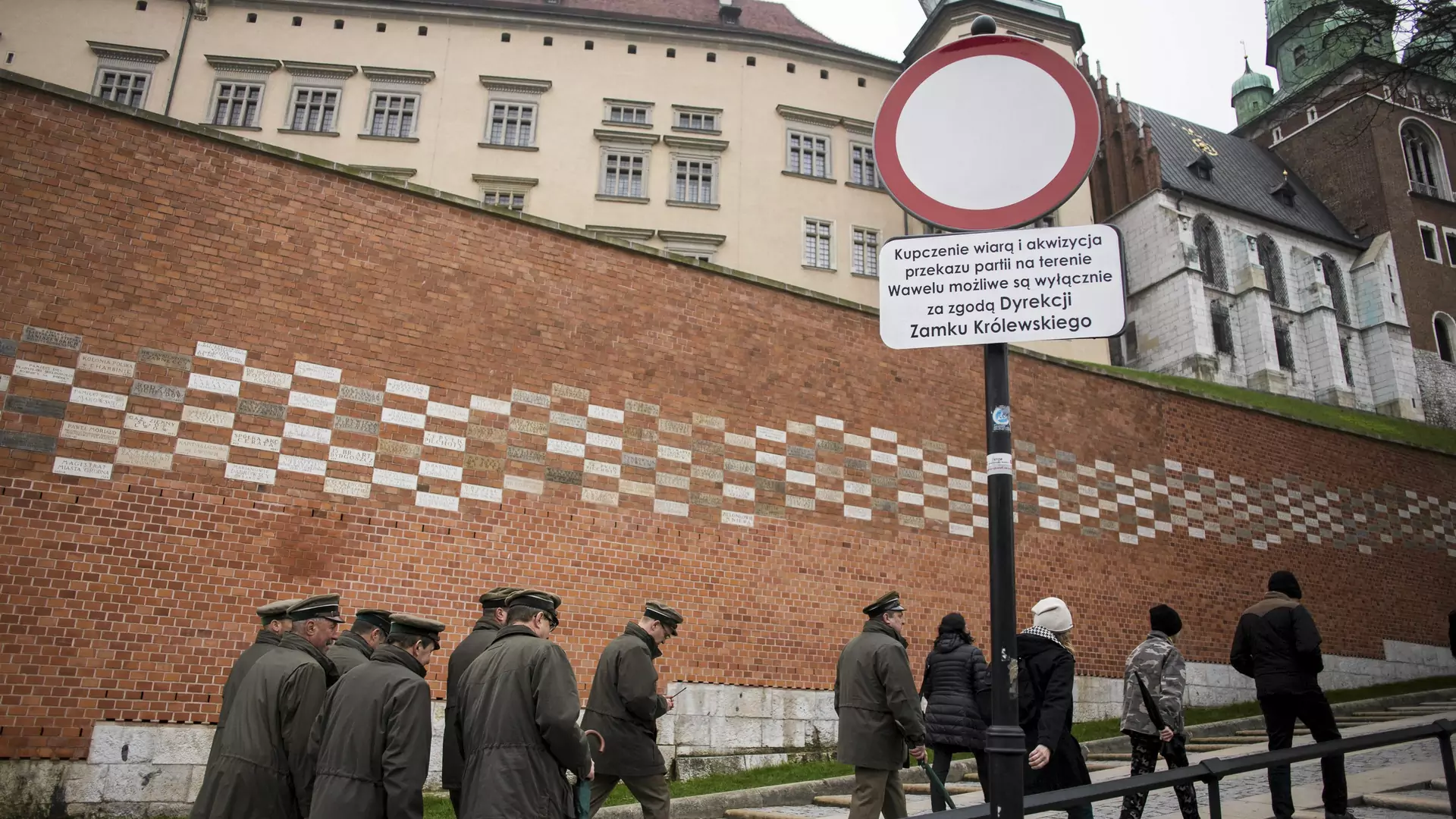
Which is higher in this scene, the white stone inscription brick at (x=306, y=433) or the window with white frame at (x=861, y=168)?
the window with white frame at (x=861, y=168)

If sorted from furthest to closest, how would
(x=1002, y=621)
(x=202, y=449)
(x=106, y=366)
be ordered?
(x=202, y=449) → (x=106, y=366) → (x=1002, y=621)

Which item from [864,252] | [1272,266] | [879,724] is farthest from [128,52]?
[1272,266]

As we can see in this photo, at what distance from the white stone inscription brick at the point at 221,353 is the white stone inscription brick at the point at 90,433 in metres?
1.08

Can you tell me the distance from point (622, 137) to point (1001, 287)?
35.6 meters

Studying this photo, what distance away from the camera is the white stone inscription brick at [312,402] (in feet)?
34.4

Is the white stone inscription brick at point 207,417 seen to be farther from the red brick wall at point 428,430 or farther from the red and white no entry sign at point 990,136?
the red and white no entry sign at point 990,136

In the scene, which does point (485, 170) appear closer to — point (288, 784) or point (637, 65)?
point (637, 65)

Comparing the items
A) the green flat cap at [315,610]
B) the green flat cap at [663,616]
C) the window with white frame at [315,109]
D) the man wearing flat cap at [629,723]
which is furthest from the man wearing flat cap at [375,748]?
the window with white frame at [315,109]

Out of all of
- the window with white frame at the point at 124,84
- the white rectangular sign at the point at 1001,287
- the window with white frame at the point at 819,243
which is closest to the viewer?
the white rectangular sign at the point at 1001,287

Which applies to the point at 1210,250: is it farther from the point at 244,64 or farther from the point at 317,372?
the point at 317,372

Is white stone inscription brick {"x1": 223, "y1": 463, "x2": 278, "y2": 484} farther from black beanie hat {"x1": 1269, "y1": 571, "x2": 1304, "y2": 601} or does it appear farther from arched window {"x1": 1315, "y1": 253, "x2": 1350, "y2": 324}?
arched window {"x1": 1315, "y1": 253, "x2": 1350, "y2": 324}

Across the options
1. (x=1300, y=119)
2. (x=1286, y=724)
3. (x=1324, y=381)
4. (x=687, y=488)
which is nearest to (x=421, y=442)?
(x=687, y=488)

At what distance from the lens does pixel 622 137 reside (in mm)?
37250

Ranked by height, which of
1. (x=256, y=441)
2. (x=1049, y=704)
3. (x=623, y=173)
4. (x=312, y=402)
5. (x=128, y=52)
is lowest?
(x=1049, y=704)
